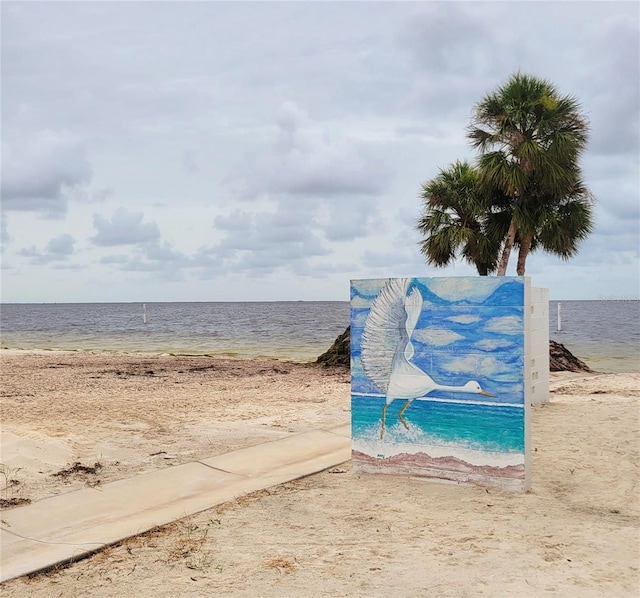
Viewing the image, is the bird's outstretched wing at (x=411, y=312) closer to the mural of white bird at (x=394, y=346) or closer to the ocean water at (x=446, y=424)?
the mural of white bird at (x=394, y=346)

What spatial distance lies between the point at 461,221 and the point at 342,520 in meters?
15.9

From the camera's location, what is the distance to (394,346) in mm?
6895

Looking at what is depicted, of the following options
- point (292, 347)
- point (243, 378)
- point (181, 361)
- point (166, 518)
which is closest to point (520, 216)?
point (243, 378)

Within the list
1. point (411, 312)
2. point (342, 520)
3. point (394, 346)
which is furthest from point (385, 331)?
point (342, 520)

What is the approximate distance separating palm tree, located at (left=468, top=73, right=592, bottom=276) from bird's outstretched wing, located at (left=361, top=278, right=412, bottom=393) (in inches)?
493

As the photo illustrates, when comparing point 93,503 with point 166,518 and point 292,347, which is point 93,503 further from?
point 292,347

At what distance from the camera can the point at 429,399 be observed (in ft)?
21.9

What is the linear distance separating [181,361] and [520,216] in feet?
39.9

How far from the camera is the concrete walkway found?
16.2ft

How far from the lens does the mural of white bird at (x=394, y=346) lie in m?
6.75

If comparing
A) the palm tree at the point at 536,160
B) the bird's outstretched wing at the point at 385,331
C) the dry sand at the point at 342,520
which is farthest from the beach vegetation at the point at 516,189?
the bird's outstretched wing at the point at 385,331

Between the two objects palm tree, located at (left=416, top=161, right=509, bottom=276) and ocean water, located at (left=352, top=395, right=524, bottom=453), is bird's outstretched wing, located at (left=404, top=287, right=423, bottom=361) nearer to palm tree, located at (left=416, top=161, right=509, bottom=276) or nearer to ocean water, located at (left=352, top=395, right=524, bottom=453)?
ocean water, located at (left=352, top=395, right=524, bottom=453)

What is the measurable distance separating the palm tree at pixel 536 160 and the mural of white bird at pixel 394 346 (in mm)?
12543

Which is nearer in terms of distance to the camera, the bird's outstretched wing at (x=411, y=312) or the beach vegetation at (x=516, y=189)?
the bird's outstretched wing at (x=411, y=312)
